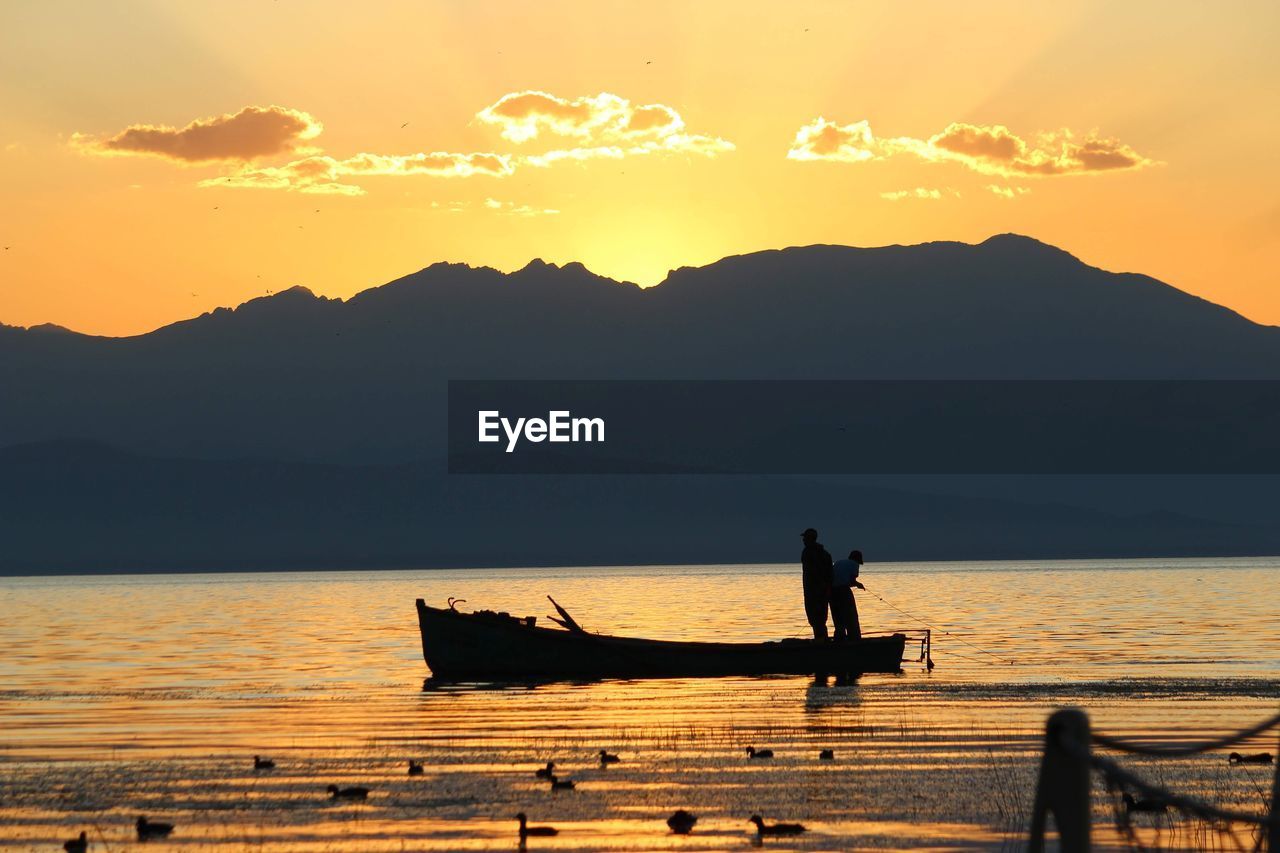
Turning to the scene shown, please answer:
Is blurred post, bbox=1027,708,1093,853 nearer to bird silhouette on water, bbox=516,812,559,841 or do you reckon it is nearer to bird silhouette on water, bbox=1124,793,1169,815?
bird silhouette on water, bbox=516,812,559,841

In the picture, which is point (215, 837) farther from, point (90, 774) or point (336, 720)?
point (336, 720)

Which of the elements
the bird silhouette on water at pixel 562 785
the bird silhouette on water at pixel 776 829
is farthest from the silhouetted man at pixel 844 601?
the bird silhouette on water at pixel 776 829

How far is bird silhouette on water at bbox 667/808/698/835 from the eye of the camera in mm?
17578

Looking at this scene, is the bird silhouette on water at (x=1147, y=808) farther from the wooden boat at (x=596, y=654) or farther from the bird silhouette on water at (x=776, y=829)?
the wooden boat at (x=596, y=654)

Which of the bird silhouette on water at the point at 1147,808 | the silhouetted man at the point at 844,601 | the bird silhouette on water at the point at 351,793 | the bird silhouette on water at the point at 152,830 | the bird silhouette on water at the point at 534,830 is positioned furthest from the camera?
the silhouetted man at the point at 844,601

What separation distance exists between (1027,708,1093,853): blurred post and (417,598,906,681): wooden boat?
91.8 ft

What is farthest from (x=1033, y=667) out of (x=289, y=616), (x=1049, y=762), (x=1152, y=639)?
(x=289, y=616)

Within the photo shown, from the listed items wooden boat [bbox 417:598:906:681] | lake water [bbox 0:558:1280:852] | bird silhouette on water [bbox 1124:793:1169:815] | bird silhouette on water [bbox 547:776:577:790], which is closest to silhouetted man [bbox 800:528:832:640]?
wooden boat [bbox 417:598:906:681]

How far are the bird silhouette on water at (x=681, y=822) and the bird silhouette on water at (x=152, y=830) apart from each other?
4.81 meters

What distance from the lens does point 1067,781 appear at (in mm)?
10750

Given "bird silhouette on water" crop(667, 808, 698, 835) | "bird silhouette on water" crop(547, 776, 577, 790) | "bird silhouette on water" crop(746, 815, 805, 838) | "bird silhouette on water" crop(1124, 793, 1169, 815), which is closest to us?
"bird silhouette on water" crop(746, 815, 805, 838)

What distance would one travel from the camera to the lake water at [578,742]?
1830 cm

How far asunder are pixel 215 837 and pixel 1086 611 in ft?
211

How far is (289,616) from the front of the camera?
87.4 meters
